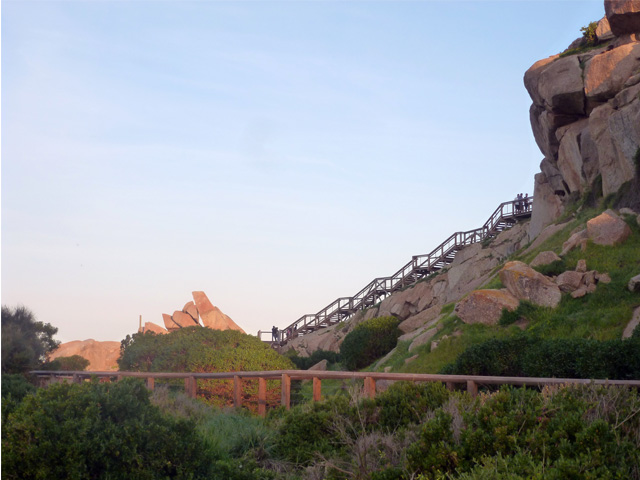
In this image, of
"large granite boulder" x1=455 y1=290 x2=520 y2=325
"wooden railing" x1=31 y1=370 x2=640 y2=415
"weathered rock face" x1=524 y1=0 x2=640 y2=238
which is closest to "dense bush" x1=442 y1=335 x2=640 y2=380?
"wooden railing" x1=31 y1=370 x2=640 y2=415

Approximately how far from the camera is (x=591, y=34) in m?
29.0

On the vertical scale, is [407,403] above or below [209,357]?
below

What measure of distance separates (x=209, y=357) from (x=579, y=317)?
1069 cm

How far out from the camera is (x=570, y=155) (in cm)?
2766

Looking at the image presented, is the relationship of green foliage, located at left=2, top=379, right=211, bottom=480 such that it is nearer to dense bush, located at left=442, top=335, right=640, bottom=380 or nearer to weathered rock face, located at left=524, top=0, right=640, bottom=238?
dense bush, located at left=442, top=335, right=640, bottom=380

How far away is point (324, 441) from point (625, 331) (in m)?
10.7

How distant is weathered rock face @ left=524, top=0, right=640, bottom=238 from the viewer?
75.6 ft

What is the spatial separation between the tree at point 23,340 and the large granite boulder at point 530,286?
14.2 metres

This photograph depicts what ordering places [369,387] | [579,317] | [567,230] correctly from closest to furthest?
1. [369,387]
2. [579,317]
3. [567,230]

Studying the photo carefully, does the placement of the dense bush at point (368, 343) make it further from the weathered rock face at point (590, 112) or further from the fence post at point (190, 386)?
the fence post at point (190, 386)

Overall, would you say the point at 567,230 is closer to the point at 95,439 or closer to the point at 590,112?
the point at 590,112

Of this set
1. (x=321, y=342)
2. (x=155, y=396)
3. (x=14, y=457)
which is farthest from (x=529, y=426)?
(x=321, y=342)

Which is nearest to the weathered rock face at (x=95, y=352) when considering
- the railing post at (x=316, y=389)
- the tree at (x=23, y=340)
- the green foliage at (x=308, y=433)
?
the tree at (x=23, y=340)

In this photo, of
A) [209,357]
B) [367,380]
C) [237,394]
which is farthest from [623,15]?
[237,394]
